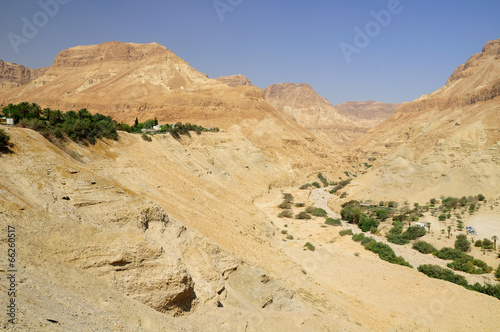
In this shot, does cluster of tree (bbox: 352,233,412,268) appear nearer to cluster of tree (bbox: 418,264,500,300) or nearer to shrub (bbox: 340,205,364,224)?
cluster of tree (bbox: 418,264,500,300)

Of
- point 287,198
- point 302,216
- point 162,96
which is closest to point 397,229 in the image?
point 302,216

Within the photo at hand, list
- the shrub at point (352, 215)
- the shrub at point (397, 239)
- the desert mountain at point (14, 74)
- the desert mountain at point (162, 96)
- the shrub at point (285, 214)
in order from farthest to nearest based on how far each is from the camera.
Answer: the desert mountain at point (14, 74) < the desert mountain at point (162, 96) < the shrub at point (285, 214) < the shrub at point (352, 215) < the shrub at point (397, 239)

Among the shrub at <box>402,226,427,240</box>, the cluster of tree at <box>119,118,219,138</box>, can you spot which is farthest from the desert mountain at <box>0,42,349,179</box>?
the shrub at <box>402,226,427,240</box>

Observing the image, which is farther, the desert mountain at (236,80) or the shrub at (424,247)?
the desert mountain at (236,80)

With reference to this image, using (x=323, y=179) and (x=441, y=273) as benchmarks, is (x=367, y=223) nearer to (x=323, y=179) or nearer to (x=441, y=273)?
(x=441, y=273)

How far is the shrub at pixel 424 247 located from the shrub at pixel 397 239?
3.37 feet

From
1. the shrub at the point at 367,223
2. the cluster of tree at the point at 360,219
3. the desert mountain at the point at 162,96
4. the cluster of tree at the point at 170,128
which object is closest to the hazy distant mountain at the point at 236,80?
the desert mountain at the point at 162,96

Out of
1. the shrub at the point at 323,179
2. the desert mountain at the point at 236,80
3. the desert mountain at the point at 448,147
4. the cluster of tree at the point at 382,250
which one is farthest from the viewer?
the desert mountain at the point at 236,80

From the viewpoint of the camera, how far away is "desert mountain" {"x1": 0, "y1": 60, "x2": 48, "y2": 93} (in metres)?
115

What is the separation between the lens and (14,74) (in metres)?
121

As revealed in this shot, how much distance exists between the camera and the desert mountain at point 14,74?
377ft

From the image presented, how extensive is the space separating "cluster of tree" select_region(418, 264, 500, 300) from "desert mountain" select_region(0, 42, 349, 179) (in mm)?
40244

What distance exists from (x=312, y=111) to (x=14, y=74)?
11967cm

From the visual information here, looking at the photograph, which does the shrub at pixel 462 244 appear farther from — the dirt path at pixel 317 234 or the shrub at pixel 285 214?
the shrub at pixel 285 214
